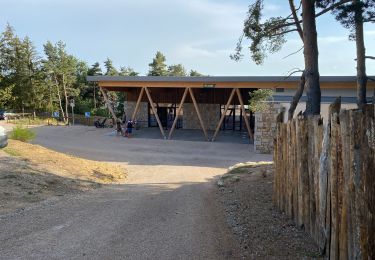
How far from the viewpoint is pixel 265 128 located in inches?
922

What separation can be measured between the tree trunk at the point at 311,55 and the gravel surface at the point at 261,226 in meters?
2.41

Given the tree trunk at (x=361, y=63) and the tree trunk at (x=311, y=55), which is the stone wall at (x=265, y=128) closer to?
the tree trunk at (x=361, y=63)

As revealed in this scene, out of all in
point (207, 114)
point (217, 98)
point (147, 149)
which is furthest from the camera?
point (207, 114)

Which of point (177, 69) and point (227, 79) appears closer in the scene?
point (227, 79)

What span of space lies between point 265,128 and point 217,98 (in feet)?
36.8

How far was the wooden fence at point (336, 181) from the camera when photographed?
3.64 metres

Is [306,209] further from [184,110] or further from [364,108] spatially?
[184,110]

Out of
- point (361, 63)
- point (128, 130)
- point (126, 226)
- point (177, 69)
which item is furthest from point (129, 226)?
point (177, 69)

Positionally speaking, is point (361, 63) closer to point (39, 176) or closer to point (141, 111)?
point (39, 176)

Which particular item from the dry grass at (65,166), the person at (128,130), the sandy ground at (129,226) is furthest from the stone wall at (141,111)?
the sandy ground at (129,226)

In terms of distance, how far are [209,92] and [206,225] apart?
1079 inches

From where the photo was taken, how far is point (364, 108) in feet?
11.9

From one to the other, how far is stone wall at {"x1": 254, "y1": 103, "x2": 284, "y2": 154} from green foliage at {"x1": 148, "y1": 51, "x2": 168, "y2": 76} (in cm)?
4631

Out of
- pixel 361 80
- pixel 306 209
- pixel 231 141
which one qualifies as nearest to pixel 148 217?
pixel 306 209
